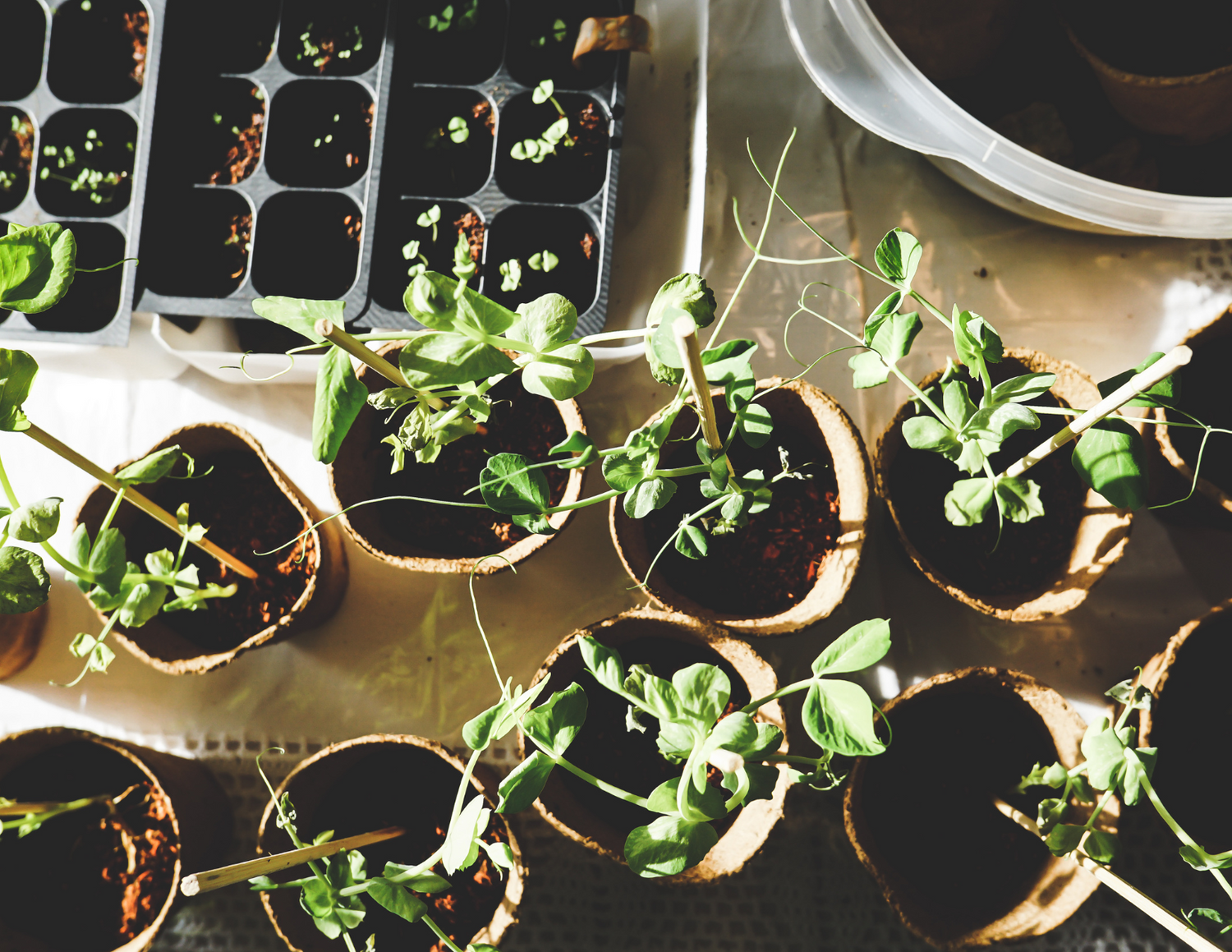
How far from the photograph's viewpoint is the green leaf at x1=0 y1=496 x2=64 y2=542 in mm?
562

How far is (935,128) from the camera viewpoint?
2.80 feet

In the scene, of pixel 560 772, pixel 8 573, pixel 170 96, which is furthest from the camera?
pixel 170 96

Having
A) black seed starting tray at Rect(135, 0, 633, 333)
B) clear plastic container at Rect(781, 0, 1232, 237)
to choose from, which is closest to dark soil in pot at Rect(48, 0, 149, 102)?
black seed starting tray at Rect(135, 0, 633, 333)

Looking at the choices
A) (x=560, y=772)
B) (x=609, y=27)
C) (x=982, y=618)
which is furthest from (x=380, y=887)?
(x=609, y=27)

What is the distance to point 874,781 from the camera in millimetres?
858

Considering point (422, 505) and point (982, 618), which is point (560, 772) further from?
point (982, 618)

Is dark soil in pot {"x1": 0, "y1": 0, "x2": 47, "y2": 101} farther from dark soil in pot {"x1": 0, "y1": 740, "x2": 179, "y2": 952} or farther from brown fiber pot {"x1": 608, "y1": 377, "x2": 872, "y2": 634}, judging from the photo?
brown fiber pot {"x1": 608, "y1": 377, "x2": 872, "y2": 634}

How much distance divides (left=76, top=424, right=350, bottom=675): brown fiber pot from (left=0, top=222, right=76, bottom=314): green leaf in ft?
0.82

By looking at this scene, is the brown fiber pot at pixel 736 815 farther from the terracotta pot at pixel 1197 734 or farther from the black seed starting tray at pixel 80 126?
the black seed starting tray at pixel 80 126

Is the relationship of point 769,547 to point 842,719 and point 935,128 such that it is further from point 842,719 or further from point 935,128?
point 935,128

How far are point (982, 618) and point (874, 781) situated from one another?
240 mm

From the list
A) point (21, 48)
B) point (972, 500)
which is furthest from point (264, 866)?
point (21, 48)

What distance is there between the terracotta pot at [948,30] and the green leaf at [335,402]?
837mm

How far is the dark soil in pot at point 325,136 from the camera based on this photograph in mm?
951
